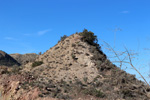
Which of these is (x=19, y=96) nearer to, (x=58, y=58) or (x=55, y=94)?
(x=55, y=94)

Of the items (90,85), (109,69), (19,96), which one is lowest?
(19,96)

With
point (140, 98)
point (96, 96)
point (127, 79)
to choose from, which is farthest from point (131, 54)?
point (127, 79)

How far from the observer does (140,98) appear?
62.4 feet

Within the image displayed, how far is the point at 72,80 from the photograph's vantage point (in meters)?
21.8

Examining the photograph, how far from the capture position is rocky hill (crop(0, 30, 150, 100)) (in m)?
18.4

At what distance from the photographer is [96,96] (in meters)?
18.1

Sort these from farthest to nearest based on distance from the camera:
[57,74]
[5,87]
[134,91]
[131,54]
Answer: [57,74] < [5,87] < [134,91] < [131,54]

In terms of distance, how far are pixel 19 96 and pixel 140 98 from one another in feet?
38.8

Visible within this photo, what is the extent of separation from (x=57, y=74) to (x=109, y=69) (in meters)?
6.56

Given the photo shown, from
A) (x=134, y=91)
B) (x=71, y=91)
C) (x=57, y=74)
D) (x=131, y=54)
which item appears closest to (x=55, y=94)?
(x=71, y=91)

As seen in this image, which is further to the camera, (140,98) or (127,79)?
(127,79)

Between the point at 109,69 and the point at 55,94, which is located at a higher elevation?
the point at 109,69

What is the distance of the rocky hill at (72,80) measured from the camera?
723 inches

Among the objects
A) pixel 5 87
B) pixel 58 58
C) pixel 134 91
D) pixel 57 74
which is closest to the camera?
pixel 134 91
